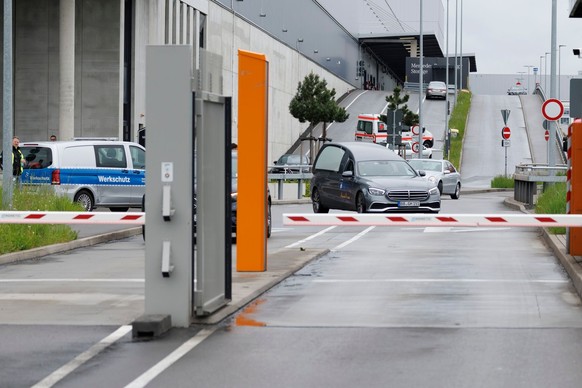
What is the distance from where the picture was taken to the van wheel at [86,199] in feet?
95.3

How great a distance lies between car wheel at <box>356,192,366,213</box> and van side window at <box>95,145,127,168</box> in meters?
5.68

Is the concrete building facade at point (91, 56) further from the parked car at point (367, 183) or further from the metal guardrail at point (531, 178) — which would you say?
the parked car at point (367, 183)

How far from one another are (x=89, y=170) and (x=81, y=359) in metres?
20.5

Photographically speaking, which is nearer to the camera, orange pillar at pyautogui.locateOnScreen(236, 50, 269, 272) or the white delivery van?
orange pillar at pyautogui.locateOnScreen(236, 50, 269, 272)

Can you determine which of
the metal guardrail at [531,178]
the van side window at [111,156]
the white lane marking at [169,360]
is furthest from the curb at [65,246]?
the metal guardrail at [531,178]

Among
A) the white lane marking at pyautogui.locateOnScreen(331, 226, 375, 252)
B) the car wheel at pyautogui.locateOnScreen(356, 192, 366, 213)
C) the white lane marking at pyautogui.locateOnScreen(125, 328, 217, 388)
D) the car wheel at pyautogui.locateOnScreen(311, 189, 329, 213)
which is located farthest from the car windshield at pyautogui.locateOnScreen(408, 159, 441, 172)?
the white lane marking at pyautogui.locateOnScreen(125, 328, 217, 388)

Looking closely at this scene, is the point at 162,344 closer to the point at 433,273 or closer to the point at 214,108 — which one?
the point at 214,108

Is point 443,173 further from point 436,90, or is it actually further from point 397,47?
point 397,47

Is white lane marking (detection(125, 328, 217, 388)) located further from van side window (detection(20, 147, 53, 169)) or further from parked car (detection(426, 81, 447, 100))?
parked car (detection(426, 81, 447, 100))

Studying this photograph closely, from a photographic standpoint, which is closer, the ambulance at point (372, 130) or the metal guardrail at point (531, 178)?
the metal guardrail at point (531, 178)

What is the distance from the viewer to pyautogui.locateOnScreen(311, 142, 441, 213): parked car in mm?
27797

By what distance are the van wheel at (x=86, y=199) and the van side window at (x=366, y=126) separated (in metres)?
46.1

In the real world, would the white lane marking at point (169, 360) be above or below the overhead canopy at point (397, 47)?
below

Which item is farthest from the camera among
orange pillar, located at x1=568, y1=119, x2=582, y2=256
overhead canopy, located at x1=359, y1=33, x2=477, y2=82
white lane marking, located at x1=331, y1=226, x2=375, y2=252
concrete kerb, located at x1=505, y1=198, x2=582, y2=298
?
overhead canopy, located at x1=359, y1=33, x2=477, y2=82
